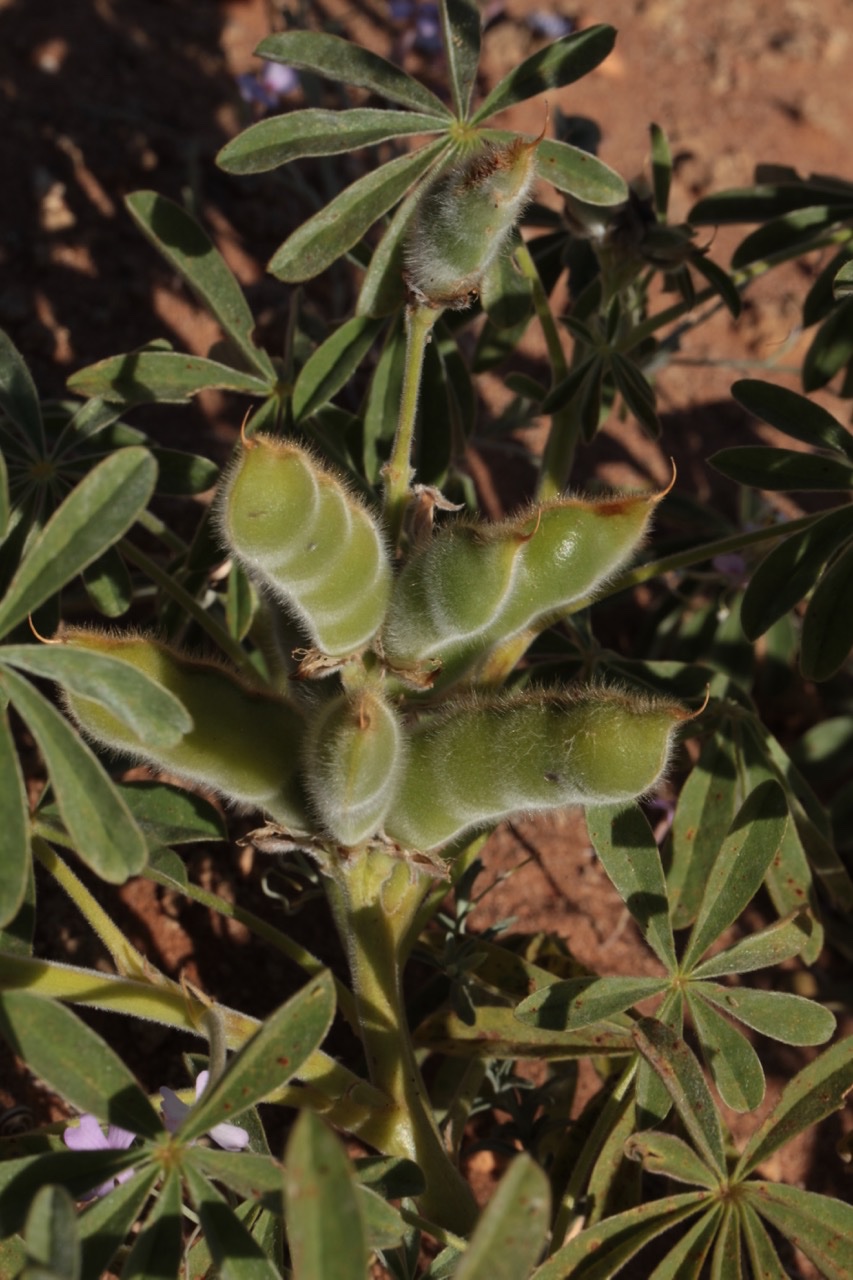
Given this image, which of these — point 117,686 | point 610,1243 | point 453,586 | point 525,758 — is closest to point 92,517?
point 117,686

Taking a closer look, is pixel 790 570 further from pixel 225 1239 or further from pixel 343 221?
pixel 225 1239

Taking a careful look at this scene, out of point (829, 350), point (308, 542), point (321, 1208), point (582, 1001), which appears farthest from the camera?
point (829, 350)

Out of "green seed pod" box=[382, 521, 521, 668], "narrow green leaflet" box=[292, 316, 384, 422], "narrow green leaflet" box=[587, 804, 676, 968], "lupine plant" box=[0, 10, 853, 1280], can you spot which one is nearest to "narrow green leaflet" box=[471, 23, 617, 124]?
"lupine plant" box=[0, 10, 853, 1280]

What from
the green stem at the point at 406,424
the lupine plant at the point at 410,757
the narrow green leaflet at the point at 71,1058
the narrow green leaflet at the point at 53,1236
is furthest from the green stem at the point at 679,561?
the narrow green leaflet at the point at 53,1236

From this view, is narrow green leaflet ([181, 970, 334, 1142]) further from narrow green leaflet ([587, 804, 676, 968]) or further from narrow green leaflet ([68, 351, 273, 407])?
narrow green leaflet ([68, 351, 273, 407])

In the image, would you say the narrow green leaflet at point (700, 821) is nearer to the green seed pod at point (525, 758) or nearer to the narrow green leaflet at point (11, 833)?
the green seed pod at point (525, 758)

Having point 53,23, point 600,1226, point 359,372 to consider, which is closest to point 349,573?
point 600,1226
